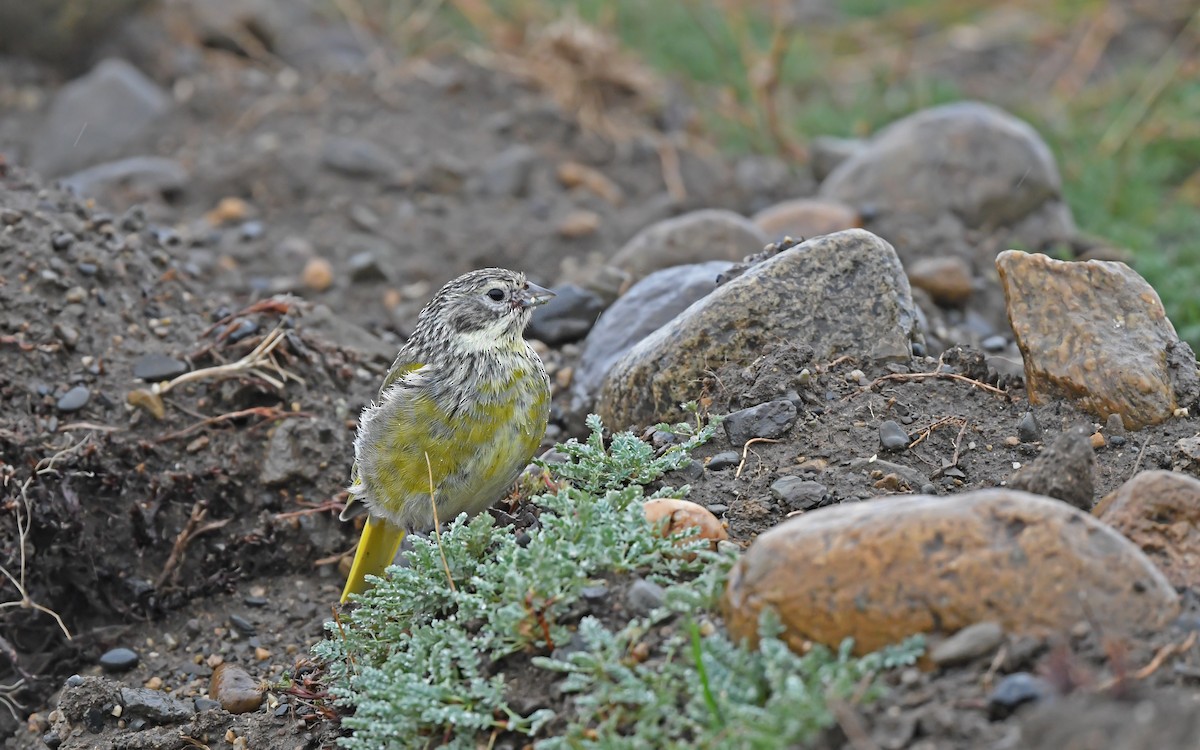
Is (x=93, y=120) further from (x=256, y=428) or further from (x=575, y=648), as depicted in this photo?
(x=575, y=648)

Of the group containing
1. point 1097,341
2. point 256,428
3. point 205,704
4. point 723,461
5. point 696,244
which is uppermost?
point 1097,341

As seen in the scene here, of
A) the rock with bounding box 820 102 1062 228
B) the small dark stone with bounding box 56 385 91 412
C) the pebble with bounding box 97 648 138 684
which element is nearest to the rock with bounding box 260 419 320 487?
the small dark stone with bounding box 56 385 91 412

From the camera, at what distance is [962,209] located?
912cm

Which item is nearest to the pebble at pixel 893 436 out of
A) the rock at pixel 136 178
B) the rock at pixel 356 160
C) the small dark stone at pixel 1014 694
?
the small dark stone at pixel 1014 694

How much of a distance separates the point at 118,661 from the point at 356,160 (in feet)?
17.7

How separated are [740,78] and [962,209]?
13.1 feet

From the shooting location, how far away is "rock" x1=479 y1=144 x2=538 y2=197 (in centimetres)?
1028

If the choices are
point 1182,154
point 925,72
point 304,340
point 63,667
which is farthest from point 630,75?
point 63,667

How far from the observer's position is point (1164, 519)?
13.3 feet

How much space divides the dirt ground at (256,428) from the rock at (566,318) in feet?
0.84

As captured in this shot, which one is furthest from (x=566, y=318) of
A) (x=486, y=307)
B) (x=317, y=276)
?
(x=317, y=276)

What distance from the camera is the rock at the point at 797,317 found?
567 cm

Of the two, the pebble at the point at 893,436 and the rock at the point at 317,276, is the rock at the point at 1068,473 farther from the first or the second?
the rock at the point at 317,276

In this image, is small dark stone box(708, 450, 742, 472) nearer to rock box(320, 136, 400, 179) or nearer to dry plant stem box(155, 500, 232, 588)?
dry plant stem box(155, 500, 232, 588)
